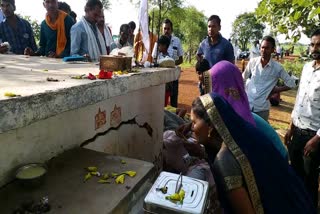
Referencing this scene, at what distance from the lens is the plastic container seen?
1459 millimetres

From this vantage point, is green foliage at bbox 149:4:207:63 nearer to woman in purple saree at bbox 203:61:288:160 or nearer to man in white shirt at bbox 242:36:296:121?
man in white shirt at bbox 242:36:296:121

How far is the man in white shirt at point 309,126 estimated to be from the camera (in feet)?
10.5

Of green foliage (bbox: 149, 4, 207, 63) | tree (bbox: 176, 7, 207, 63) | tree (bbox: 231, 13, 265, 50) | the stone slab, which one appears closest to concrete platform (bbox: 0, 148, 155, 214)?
the stone slab

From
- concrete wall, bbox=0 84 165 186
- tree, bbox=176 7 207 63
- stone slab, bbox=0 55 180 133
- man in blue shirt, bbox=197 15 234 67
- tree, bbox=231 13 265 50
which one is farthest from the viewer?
tree, bbox=231 13 265 50

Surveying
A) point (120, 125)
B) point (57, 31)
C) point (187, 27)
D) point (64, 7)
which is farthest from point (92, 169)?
point (187, 27)

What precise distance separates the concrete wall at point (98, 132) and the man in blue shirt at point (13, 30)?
2.76 metres

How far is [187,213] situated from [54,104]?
80cm

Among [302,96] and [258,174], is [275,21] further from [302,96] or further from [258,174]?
[258,174]

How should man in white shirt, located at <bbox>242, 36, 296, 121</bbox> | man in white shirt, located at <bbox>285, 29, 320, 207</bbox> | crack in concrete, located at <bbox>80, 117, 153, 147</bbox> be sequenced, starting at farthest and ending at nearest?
1. man in white shirt, located at <bbox>242, 36, 296, 121</bbox>
2. man in white shirt, located at <bbox>285, 29, 320, 207</bbox>
3. crack in concrete, located at <bbox>80, 117, 153, 147</bbox>

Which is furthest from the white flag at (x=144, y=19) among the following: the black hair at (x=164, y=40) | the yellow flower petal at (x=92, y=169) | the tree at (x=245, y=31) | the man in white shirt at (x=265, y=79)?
the tree at (x=245, y=31)

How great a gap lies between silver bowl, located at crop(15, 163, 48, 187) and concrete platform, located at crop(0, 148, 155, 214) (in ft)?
0.15

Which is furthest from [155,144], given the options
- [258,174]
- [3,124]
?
[3,124]

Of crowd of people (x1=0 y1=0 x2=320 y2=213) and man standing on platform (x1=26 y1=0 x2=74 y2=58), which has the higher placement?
man standing on platform (x1=26 y1=0 x2=74 y2=58)

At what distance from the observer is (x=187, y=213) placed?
56.6 inches
